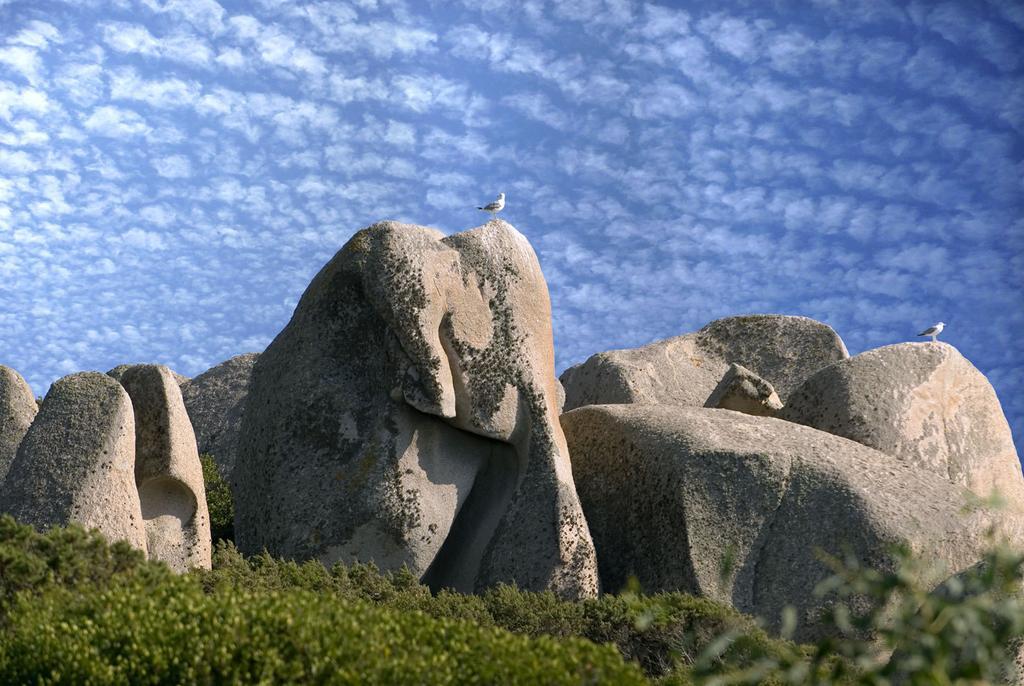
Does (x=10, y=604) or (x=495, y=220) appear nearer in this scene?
(x=10, y=604)

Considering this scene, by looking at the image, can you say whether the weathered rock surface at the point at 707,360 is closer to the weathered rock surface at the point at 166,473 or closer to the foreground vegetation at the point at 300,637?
the weathered rock surface at the point at 166,473

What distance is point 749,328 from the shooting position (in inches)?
912

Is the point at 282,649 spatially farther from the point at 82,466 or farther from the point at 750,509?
the point at 750,509

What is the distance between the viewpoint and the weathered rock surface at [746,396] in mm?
18609

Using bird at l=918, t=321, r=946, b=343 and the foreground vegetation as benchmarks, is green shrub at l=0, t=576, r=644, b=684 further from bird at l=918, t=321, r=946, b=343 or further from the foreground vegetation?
bird at l=918, t=321, r=946, b=343

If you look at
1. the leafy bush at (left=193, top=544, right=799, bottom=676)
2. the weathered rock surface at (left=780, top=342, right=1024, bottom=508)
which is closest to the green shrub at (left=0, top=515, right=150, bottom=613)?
the leafy bush at (left=193, top=544, right=799, bottom=676)

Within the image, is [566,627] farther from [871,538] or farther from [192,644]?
[192,644]

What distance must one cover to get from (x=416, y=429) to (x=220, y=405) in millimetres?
9373

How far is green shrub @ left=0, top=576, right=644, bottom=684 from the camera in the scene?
6461 millimetres

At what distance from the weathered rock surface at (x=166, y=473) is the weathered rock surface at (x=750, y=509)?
450cm

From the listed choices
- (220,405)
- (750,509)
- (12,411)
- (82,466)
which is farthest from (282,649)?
(220,405)

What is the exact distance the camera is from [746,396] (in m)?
18.6

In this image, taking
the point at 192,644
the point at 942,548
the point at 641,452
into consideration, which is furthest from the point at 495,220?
the point at 192,644

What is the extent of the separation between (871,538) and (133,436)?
23.7 ft
